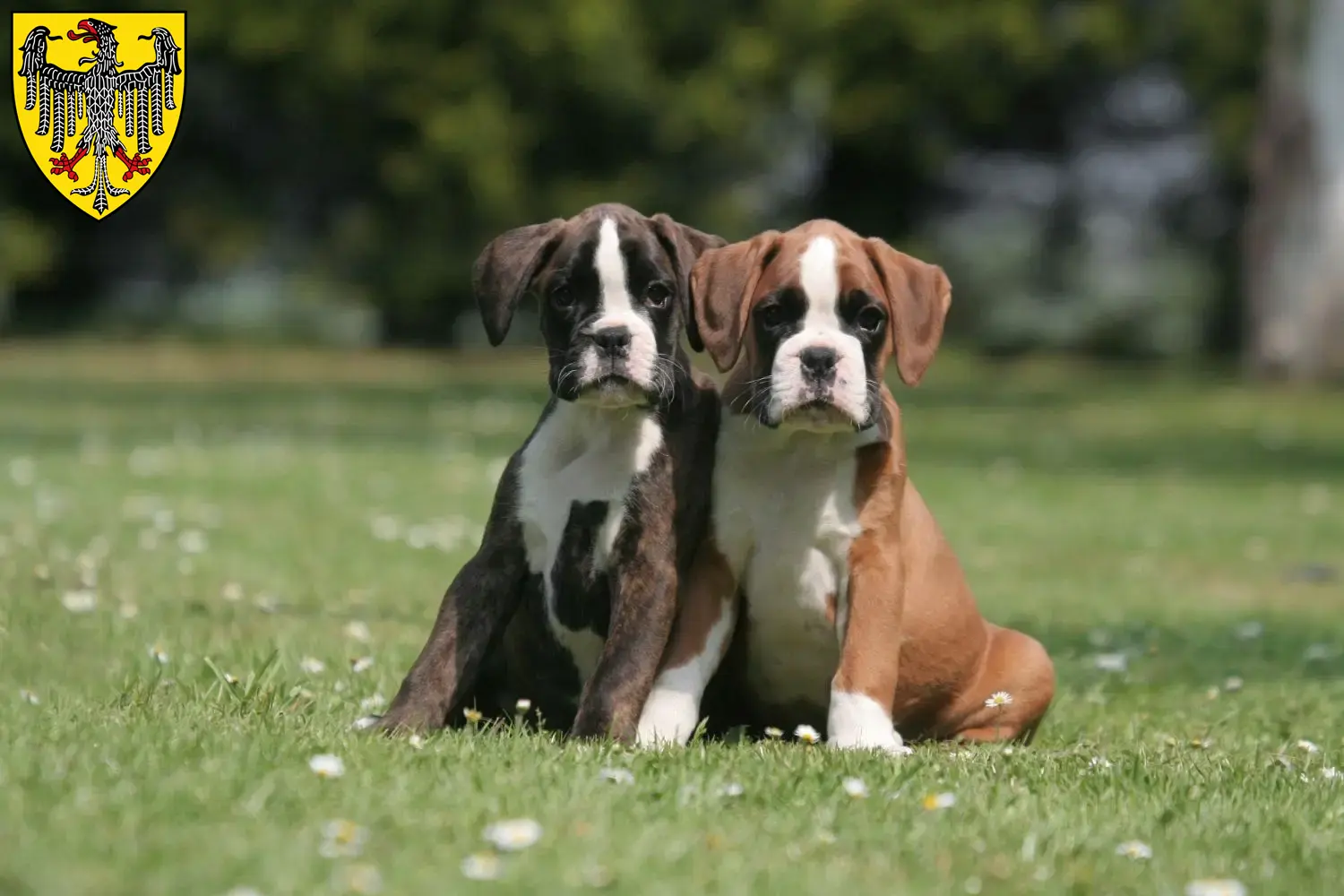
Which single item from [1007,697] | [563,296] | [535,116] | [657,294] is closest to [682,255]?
A: [657,294]

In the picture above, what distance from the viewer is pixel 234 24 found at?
1188 inches

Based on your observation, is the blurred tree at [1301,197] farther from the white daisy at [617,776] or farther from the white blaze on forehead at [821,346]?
the white daisy at [617,776]

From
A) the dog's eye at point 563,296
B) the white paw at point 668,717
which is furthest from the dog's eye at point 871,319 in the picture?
the white paw at point 668,717

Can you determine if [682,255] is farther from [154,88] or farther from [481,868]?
[154,88]

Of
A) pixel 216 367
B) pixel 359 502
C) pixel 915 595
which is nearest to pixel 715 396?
pixel 915 595

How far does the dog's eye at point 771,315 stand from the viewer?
549 centimetres

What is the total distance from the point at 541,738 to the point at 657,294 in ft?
4.42

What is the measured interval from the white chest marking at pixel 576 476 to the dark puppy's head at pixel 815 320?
36cm

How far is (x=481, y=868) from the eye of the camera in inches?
146

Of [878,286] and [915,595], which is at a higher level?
[878,286]

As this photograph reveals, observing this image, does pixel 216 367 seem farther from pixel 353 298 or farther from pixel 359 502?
pixel 359 502

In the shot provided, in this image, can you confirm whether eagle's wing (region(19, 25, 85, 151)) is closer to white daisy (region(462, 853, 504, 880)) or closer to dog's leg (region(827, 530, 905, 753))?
dog's leg (region(827, 530, 905, 753))

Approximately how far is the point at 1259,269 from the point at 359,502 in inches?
600

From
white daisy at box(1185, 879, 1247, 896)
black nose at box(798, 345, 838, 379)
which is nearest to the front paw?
black nose at box(798, 345, 838, 379)
